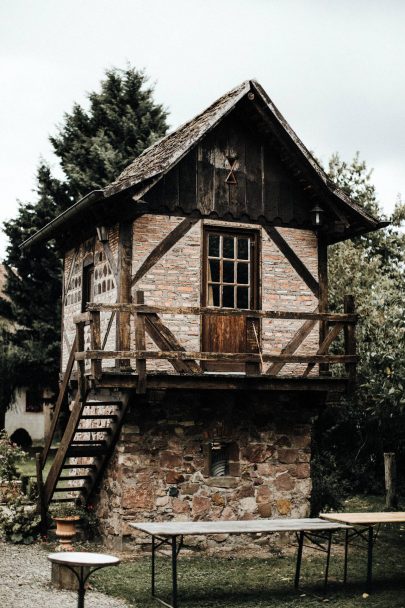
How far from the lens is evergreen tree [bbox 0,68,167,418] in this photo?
26239 mm

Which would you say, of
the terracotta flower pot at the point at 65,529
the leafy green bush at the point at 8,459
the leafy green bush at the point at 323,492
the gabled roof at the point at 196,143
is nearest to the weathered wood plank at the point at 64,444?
the terracotta flower pot at the point at 65,529

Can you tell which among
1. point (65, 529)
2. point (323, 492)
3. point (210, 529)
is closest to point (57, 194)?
point (323, 492)

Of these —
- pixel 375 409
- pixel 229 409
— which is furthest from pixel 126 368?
pixel 375 409

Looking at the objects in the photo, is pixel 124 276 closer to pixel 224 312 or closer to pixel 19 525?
pixel 224 312

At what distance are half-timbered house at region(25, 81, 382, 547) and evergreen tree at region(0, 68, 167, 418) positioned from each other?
1042cm

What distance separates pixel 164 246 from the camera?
14.7 metres

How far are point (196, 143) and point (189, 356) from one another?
145 inches

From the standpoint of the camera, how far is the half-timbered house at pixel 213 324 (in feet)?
46.2

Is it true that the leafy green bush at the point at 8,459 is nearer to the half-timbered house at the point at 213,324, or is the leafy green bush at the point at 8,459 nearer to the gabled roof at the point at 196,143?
the half-timbered house at the point at 213,324

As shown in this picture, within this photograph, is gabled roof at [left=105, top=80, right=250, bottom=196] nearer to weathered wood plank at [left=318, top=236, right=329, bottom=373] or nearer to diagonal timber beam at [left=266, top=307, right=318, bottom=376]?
weathered wood plank at [left=318, top=236, right=329, bottom=373]

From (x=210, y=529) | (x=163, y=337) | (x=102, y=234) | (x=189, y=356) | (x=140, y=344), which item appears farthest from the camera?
(x=102, y=234)

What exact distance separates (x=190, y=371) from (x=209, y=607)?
3908mm

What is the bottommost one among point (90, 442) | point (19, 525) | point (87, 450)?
point (19, 525)

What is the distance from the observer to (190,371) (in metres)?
13.8
